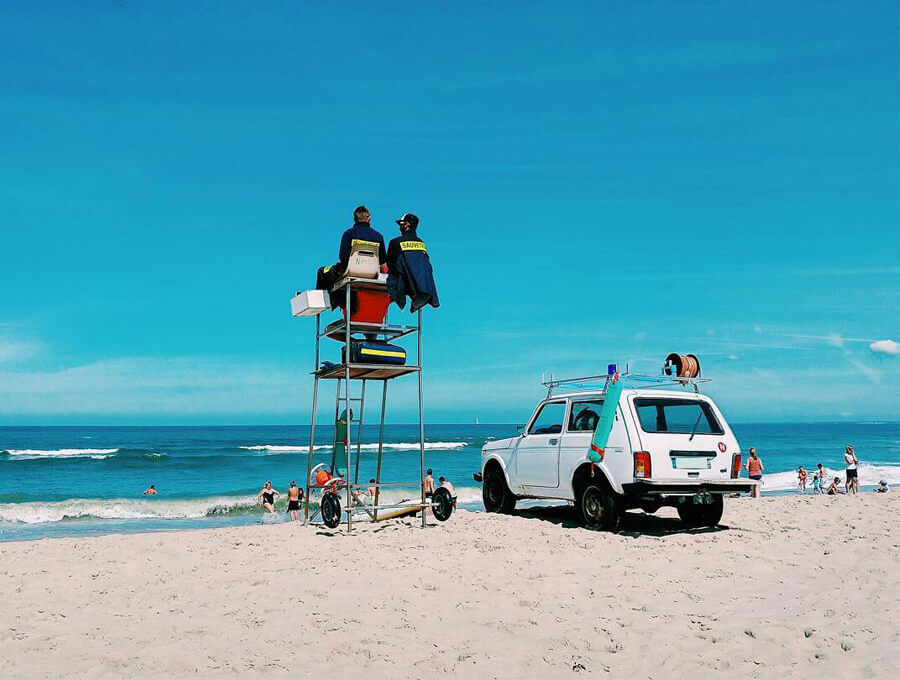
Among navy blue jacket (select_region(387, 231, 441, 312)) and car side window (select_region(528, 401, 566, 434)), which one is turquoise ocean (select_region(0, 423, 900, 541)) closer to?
car side window (select_region(528, 401, 566, 434))

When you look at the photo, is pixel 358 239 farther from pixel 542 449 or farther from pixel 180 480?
pixel 180 480

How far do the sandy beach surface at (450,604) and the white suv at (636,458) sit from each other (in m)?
0.58

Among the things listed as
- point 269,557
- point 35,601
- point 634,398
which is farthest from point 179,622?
point 634,398

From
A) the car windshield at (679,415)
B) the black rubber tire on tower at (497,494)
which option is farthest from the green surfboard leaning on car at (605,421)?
the black rubber tire on tower at (497,494)

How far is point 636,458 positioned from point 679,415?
1285mm

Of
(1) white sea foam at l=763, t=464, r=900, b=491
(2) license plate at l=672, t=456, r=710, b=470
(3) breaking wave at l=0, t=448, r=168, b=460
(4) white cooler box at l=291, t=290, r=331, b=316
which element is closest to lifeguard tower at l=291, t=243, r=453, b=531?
(4) white cooler box at l=291, t=290, r=331, b=316

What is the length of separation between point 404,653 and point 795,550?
621 centimetres

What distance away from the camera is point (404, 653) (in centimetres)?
510

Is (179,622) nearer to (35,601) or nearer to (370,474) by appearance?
(35,601)

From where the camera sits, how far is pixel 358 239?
946 centimetres

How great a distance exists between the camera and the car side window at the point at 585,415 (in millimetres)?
10648

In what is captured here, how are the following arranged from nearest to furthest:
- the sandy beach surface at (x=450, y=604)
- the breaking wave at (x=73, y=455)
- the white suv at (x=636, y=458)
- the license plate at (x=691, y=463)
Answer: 1. the sandy beach surface at (x=450, y=604)
2. the white suv at (x=636, y=458)
3. the license plate at (x=691, y=463)
4. the breaking wave at (x=73, y=455)

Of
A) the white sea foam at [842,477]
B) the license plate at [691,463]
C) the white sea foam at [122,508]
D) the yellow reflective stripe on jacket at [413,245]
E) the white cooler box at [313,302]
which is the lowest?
the white sea foam at [122,508]

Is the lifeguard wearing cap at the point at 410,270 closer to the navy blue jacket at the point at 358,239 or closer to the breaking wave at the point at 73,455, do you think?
the navy blue jacket at the point at 358,239
